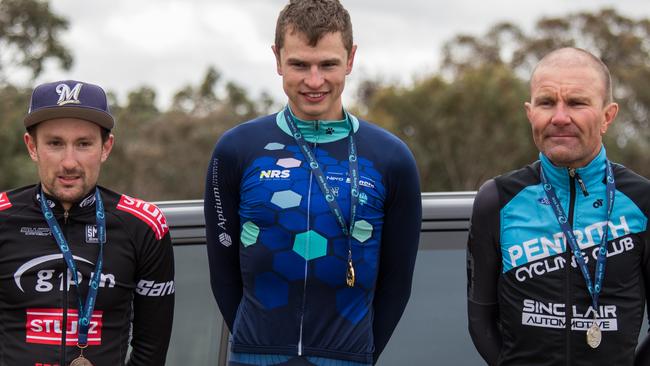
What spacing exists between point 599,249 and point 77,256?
5.37 ft

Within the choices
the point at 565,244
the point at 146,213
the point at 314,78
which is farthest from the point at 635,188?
the point at 146,213

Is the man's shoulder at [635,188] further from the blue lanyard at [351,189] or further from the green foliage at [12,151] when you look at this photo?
the green foliage at [12,151]

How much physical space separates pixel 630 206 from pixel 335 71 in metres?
1.04

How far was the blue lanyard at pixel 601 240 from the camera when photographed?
2.90 meters

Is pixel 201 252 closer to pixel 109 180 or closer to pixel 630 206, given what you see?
pixel 630 206

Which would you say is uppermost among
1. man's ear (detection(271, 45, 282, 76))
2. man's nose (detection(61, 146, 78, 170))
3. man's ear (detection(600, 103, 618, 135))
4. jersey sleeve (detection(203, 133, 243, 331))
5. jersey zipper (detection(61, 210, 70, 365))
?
man's ear (detection(271, 45, 282, 76))

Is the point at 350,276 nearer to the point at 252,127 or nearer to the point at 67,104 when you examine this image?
the point at 252,127

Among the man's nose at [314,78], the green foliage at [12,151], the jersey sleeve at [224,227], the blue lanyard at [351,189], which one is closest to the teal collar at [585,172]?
the blue lanyard at [351,189]

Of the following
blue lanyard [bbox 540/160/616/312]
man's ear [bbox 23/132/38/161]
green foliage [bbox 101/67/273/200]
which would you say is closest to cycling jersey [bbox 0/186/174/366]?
man's ear [bbox 23/132/38/161]

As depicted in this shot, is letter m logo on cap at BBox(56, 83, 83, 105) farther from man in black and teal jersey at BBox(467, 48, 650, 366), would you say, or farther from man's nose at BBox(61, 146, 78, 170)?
man in black and teal jersey at BBox(467, 48, 650, 366)

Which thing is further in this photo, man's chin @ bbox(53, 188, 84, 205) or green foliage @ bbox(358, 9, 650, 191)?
green foliage @ bbox(358, 9, 650, 191)

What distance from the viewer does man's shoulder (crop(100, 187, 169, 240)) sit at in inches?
123

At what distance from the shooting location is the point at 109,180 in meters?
28.2

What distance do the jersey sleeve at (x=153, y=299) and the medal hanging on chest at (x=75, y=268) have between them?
0.15 m
